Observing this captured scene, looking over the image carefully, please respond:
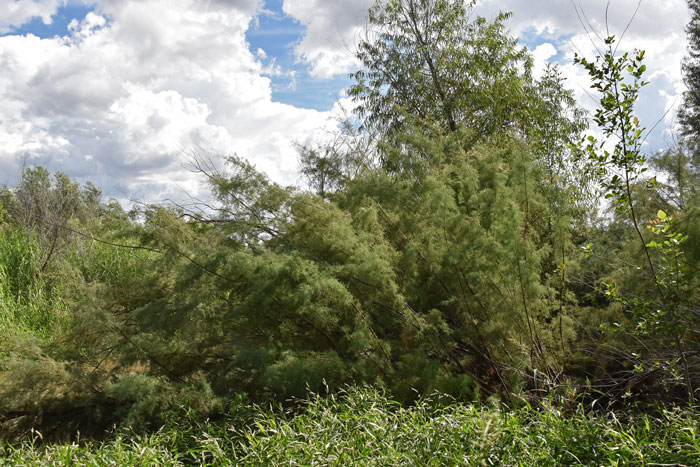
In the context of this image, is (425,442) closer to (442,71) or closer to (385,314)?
(385,314)

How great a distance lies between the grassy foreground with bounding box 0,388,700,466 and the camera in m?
2.68

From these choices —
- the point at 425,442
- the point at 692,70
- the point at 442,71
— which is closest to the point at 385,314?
the point at 425,442

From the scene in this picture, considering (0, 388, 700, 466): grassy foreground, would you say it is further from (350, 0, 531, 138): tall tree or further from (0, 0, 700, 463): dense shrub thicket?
(350, 0, 531, 138): tall tree

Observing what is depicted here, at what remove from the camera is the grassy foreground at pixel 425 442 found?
268cm

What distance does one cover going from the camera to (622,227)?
695 centimetres

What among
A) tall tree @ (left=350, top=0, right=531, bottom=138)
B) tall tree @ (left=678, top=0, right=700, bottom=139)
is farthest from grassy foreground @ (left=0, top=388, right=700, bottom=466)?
tall tree @ (left=678, top=0, right=700, bottom=139)

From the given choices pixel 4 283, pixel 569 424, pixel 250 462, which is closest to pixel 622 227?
pixel 569 424

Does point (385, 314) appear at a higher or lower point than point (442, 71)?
lower

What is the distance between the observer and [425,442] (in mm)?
2984

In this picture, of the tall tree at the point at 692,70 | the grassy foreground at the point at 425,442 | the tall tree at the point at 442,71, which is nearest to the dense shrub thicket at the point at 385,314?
the grassy foreground at the point at 425,442

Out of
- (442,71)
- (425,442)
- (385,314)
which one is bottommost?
(425,442)

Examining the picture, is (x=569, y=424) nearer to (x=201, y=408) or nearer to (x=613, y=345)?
(x=613, y=345)

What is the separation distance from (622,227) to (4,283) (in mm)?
8890

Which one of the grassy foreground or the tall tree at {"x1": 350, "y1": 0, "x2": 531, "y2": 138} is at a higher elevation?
the tall tree at {"x1": 350, "y1": 0, "x2": 531, "y2": 138}
